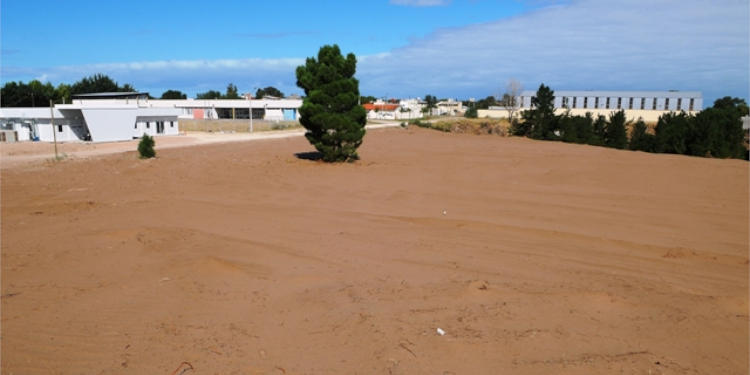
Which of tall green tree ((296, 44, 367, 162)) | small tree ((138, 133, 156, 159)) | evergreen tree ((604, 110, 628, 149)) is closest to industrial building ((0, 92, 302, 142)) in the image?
small tree ((138, 133, 156, 159))

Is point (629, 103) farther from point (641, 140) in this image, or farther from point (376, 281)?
point (376, 281)

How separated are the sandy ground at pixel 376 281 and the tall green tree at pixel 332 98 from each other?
6791mm

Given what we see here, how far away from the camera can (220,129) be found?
177ft

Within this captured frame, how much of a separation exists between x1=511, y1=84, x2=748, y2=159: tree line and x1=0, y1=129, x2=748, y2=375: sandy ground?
1423 centimetres

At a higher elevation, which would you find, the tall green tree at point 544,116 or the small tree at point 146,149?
the tall green tree at point 544,116

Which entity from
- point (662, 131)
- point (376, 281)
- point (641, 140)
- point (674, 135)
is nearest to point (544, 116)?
point (641, 140)

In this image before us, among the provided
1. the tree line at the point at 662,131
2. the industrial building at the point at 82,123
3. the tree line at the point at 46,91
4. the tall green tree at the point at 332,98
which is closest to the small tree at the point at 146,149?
the tall green tree at the point at 332,98

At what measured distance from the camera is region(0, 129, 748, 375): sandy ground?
4281 mm

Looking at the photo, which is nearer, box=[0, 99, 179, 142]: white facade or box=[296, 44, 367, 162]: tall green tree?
box=[296, 44, 367, 162]: tall green tree

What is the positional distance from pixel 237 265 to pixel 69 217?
17.5 ft

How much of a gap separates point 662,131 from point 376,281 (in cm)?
2656

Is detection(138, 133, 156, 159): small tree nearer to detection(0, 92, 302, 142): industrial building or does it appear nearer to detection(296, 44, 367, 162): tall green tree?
detection(296, 44, 367, 162): tall green tree

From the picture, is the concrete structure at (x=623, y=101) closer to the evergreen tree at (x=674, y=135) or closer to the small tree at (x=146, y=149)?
the evergreen tree at (x=674, y=135)

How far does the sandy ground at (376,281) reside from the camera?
4281 mm
